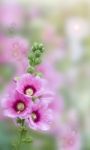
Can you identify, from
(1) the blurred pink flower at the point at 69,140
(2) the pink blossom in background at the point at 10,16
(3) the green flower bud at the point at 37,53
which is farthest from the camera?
(2) the pink blossom in background at the point at 10,16

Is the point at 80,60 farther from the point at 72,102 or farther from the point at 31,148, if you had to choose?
the point at 31,148

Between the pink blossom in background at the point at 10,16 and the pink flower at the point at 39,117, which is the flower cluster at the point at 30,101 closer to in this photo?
the pink flower at the point at 39,117

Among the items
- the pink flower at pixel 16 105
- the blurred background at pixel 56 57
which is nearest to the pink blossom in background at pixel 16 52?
the blurred background at pixel 56 57

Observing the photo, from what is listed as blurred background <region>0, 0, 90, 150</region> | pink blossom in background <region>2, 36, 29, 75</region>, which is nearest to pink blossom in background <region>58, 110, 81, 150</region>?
blurred background <region>0, 0, 90, 150</region>

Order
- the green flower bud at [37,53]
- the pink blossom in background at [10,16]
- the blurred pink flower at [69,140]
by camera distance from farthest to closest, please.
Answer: the pink blossom in background at [10,16] < the blurred pink flower at [69,140] < the green flower bud at [37,53]

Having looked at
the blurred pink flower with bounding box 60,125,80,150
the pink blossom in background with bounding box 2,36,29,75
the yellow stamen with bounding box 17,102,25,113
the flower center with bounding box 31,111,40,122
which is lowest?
the flower center with bounding box 31,111,40,122

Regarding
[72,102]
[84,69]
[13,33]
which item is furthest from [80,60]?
[13,33]

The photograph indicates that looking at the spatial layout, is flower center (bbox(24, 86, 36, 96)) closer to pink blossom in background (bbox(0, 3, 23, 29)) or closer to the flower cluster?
the flower cluster

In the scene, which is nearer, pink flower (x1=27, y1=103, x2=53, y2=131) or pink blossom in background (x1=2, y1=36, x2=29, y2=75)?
pink flower (x1=27, y1=103, x2=53, y2=131)
